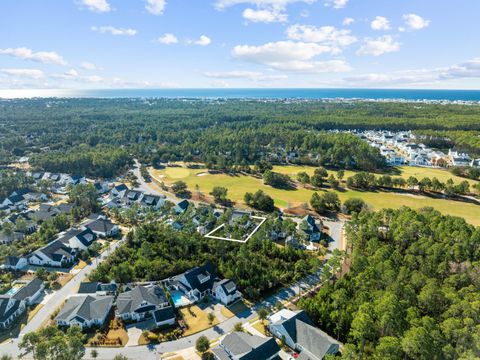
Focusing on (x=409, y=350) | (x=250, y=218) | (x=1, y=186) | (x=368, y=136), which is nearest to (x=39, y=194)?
(x=1, y=186)

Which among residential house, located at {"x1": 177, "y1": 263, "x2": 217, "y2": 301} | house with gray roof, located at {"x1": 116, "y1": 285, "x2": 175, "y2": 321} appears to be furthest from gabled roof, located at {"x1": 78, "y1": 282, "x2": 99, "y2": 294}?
residential house, located at {"x1": 177, "y1": 263, "x2": 217, "y2": 301}

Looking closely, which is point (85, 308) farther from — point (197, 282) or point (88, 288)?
point (197, 282)

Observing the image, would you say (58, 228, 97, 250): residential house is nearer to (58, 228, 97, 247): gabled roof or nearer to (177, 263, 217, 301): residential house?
(58, 228, 97, 247): gabled roof

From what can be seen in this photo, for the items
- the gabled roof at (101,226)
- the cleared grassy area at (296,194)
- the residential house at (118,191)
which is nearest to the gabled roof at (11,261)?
the gabled roof at (101,226)

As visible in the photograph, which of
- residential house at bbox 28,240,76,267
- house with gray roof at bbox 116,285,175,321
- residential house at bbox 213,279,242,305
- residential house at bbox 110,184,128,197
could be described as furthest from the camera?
residential house at bbox 110,184,128,197

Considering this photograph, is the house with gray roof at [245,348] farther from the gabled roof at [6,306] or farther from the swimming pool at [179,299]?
the gabled roof at [6,306]

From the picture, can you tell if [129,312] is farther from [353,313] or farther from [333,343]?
[353,313]
